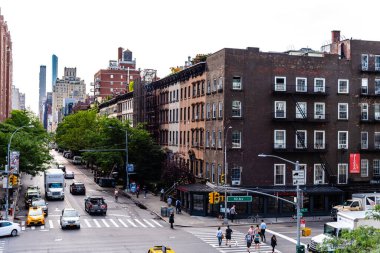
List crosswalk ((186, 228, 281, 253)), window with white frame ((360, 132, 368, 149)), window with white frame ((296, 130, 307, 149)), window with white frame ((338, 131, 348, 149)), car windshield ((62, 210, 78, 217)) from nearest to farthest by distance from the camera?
crosswalk ((186, 228, 281, 253)) < car windshield ((62, 210, 78, 217)) < window with white frame ((296, 130, 307, 149)) < window with white frame ((338, 131, 348, 149)) < window with white frame ((360, 132, 368, 149))

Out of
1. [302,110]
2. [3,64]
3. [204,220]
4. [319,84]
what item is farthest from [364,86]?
[3,64]

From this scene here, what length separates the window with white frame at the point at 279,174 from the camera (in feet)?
191

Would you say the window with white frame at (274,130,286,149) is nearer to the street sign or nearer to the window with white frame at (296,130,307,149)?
the window with white frame at (296,130,307,149)

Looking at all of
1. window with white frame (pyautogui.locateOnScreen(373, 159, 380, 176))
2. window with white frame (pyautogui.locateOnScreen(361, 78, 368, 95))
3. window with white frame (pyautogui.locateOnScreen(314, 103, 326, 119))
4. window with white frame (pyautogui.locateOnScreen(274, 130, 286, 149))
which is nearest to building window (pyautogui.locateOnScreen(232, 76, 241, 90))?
window with white frame (pyautogui.locateOnScreen(274, 130, 286, 149))

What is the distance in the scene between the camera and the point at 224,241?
135ft

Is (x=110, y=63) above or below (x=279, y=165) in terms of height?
above

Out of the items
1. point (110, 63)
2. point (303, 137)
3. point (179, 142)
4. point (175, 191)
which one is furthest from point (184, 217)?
point (110, 63)

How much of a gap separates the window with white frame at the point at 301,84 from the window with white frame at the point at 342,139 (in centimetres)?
695

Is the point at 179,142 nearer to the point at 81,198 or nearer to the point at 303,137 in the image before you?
the point at 81,198

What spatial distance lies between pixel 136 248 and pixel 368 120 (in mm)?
36419

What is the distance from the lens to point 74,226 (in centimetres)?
4488

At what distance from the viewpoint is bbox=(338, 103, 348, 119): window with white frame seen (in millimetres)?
61000

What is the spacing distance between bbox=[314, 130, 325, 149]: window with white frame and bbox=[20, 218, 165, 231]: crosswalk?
819 inches

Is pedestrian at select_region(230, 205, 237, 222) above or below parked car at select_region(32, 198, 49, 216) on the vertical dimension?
below
